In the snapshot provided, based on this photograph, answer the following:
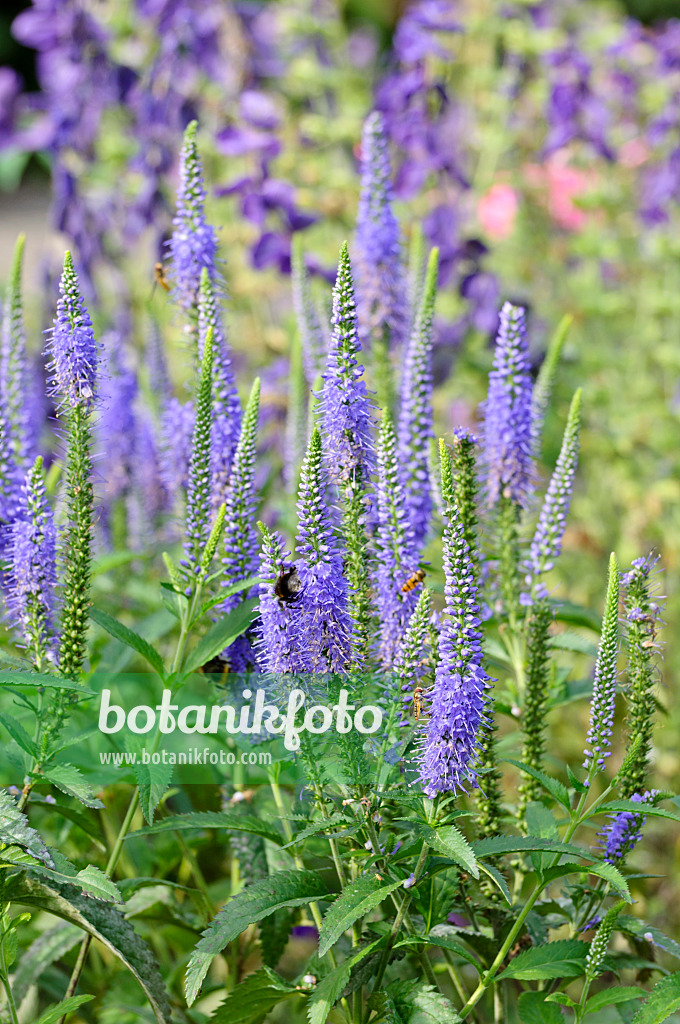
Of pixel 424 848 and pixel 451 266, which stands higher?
pixel 451 266

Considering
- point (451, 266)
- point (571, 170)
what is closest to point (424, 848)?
point (451, 266)

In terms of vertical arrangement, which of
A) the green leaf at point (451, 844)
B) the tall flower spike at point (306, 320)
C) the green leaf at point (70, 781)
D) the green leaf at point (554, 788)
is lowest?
the green leaf at point (451, 844)

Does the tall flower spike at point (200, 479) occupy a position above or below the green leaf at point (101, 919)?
above

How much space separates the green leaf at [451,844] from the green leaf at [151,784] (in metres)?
0.49

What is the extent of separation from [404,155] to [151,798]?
12.3 feet

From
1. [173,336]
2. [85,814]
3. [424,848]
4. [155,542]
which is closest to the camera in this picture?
[424,848]

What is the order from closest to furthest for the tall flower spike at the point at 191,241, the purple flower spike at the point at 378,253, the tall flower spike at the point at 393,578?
the tall flower spike at the point at 393,578 < the tall flower spike at the point at 191,241 < the purple flower spike at the point at 378,253

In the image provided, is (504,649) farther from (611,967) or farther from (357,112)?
(357,112)

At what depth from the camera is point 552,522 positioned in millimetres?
2398

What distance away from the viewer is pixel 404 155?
4.83m

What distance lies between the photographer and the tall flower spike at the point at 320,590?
1756 mm

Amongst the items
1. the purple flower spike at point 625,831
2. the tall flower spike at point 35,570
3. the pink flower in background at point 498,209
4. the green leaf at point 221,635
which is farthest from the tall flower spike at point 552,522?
the pink flower in background at point 498,209

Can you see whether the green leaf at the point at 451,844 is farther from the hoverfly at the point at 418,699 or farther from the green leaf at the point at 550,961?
the green leaf at the point at 550,961

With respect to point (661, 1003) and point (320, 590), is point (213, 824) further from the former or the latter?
point (661, 1003)
